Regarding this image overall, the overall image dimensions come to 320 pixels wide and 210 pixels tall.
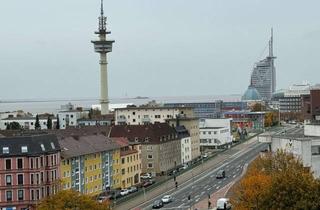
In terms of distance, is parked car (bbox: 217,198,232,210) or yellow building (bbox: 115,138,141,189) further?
yellow building (bbox: 115,138,141,189)

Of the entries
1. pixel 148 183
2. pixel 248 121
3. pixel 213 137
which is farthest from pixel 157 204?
pixel 248 121

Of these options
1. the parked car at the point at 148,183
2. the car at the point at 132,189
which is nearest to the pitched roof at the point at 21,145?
the car at the point at 132,189

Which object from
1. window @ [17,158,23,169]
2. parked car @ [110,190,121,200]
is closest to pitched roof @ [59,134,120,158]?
parked car @ [110,190,121,200]

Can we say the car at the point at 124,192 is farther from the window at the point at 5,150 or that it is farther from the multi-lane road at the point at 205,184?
the window at the point at 5,150

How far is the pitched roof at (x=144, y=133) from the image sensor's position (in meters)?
76.1

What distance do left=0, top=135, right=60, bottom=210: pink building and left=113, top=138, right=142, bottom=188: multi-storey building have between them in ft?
56.0

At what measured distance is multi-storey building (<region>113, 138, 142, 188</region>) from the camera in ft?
221

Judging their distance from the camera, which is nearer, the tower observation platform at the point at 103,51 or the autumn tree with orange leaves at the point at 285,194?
the autumn tree with orange leaves at the point at 285,194

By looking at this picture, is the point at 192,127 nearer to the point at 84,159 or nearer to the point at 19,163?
the point at 84,159

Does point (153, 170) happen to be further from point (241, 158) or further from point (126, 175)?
point (241, 158)

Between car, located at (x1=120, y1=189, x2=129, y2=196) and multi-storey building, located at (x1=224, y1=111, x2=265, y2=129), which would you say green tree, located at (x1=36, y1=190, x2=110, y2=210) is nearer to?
car, located at (x1=120, y1=189, x2=129, y2=196)

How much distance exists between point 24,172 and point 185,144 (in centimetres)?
4079

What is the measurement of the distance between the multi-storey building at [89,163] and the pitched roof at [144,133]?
9.18 m

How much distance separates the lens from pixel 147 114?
102750mm
